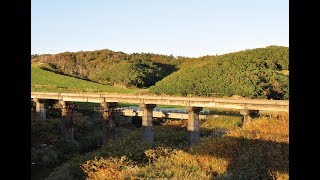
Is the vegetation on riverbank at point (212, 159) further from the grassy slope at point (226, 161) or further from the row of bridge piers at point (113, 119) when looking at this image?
the row of bridge piers at point (113, 119)

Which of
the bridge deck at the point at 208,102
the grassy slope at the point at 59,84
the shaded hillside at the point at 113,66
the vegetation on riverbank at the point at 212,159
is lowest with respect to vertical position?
the vegetation on riverbank at the point at 212,159

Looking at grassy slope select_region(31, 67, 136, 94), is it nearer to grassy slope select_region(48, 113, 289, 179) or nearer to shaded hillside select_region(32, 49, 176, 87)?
shaded hillside select_region(32, 49, 176, 87)

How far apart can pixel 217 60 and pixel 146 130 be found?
27.7 meters

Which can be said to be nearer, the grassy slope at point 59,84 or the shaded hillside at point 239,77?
the shaded hillside at point 239,77

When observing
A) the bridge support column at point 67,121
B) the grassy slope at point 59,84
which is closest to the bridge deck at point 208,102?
the bridge support column at point 67,121

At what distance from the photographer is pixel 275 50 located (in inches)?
2050

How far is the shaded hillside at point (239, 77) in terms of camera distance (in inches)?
1633

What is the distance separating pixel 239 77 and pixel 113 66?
3088 cm

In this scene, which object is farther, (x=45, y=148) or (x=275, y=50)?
(x=275, y=50)

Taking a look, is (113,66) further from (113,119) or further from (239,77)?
(113,119)

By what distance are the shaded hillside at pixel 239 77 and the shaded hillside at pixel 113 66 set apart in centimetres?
1503
